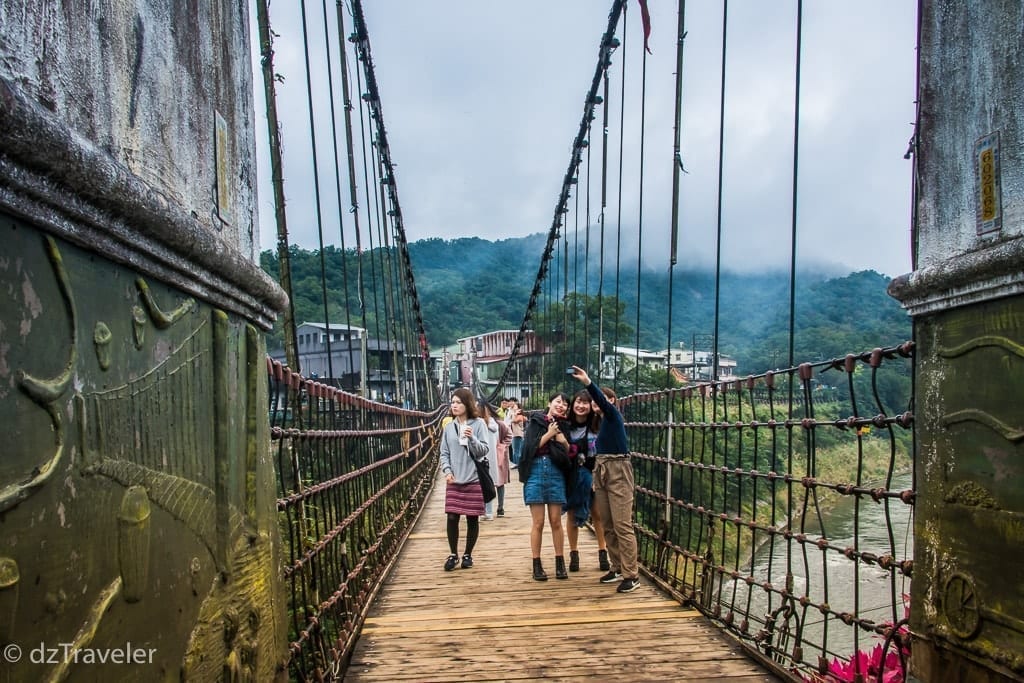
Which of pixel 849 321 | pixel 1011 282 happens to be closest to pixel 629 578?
pixel 1011 282

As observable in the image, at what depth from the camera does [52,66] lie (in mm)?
759

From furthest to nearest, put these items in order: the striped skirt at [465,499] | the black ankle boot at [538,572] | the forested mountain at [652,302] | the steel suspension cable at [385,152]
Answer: the forested mountain at [652,302]
the steel suspension cable at [385,152]
the striped skirt at [465,499]
the black ankle boot at [538,572]

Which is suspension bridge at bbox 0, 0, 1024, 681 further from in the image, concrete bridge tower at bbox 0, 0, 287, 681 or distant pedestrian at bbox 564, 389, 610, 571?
distant pedestrian at bbox 564, 389, 610, 571

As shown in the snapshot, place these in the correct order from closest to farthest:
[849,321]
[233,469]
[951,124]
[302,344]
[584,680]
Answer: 1. [233,469]
2. [951,124]
3. [584,680]
4. [302,344]
5. [849,321]

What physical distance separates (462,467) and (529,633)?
4.13 feet

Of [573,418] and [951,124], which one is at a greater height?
[951,124]

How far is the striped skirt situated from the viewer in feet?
12.3

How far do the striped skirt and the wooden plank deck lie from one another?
290 millimetres

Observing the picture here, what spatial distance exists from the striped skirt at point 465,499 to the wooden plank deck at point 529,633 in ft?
0.95

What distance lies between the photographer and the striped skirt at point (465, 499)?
3.74 metres

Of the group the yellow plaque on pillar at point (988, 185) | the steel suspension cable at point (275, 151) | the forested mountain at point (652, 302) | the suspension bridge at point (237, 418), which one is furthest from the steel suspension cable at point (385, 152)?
the yellow plaque on pillar at point (988, 185)

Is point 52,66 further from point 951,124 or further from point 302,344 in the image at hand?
point 302,344

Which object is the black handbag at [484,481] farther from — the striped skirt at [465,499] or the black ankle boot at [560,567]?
the black ankle boot at [560,567]

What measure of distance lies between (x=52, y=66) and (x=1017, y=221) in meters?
1.48
